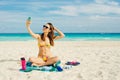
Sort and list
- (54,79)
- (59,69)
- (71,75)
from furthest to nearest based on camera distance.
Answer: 1. (59,69)
2. (71,75)
3. (54,79)

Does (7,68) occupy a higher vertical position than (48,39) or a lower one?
lower

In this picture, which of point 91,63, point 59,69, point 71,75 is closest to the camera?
point 71,75

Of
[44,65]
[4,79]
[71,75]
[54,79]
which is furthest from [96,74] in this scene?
[4,79]

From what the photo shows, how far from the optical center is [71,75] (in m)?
6.83

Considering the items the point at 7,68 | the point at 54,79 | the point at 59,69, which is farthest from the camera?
the point at 7,68

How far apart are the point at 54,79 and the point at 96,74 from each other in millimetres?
1138

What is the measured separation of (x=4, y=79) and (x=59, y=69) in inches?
60.4

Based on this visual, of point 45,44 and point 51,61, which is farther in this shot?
point 45,44

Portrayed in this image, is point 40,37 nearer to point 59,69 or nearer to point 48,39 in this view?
point 48,39

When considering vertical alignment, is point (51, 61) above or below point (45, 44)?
→ below

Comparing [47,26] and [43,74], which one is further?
[47,26]

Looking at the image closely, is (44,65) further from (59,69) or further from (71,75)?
(71,75)

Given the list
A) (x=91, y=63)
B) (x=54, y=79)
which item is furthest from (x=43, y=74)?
(x=91, y=63)

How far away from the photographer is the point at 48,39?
7996mm
